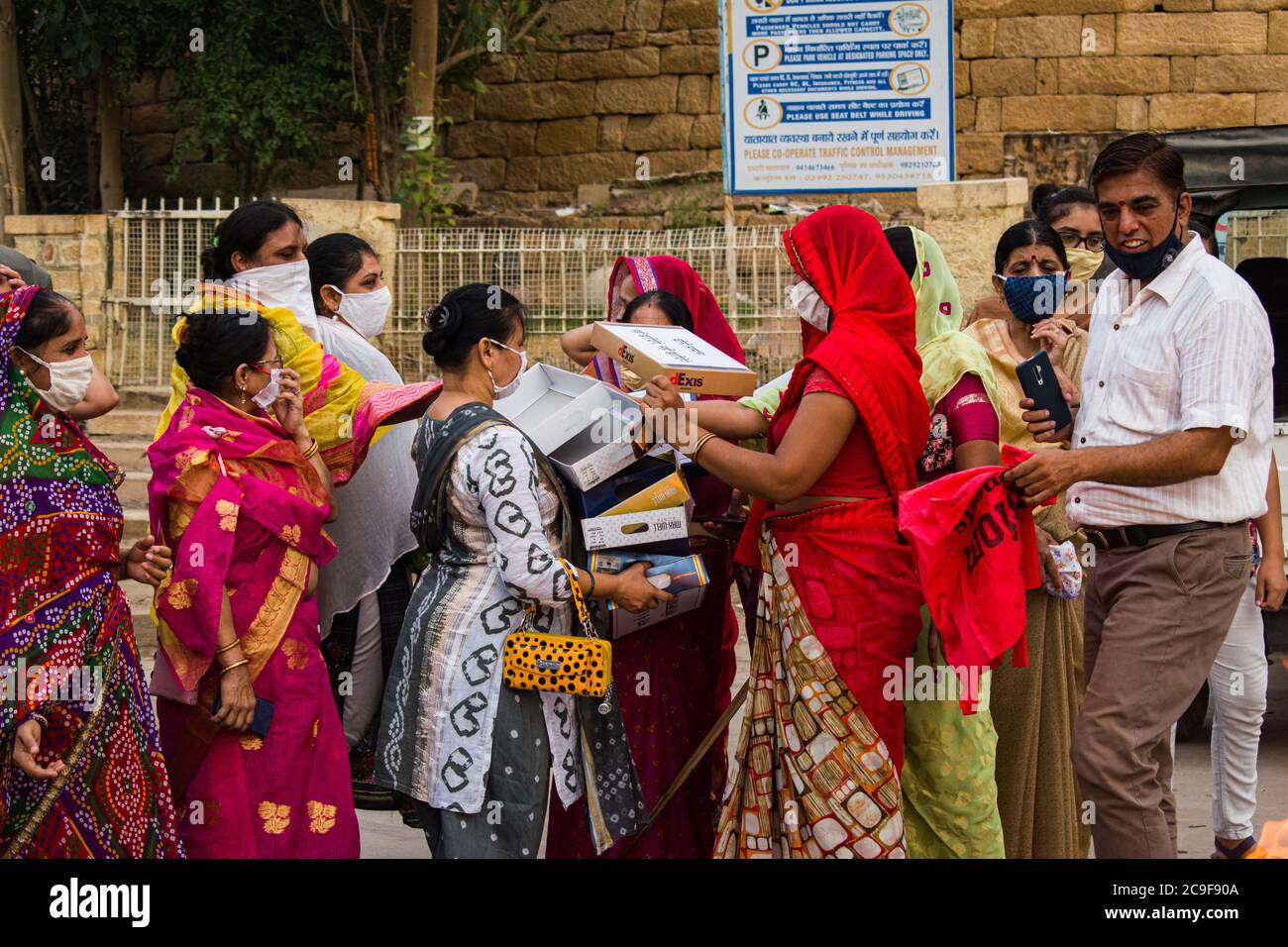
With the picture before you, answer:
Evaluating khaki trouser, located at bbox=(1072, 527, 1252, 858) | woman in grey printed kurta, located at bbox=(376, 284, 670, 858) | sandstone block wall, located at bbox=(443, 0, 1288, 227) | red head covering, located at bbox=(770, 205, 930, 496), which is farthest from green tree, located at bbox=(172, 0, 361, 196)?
khaki trouser, located at bbox=(1072, 527, 1252, 858)

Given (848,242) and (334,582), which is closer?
(848,242)

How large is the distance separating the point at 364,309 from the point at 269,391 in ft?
2.72

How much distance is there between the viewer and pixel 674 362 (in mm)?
3422

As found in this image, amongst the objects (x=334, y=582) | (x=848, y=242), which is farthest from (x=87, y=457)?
(x=848, y=242)

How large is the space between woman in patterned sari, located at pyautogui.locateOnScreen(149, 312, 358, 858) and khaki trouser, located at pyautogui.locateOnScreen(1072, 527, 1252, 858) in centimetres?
188

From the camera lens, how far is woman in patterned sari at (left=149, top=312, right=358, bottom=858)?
10.9ft

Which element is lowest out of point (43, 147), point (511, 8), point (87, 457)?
point (87, 457)

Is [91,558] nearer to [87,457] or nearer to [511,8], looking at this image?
[87,457]

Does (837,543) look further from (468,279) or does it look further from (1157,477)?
(468,279)

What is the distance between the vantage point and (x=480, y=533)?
3375mm

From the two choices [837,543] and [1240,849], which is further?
[1240,849]

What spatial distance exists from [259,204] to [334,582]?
112 centimetres

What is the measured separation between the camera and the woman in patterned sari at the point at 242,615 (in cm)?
332

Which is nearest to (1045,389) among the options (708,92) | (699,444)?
(699,444)
